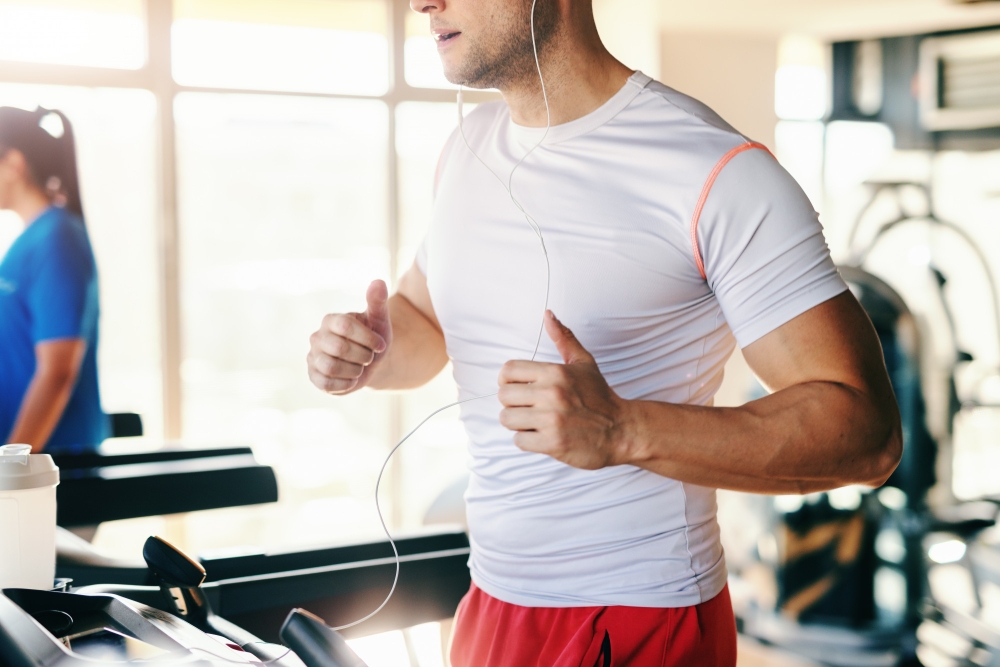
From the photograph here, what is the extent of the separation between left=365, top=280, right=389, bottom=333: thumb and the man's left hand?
36cm

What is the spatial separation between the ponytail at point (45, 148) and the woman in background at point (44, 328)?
0.02m

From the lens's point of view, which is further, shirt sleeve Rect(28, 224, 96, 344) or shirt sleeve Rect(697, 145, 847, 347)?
shirt sleeve Rect(28, 224, 96, 344)

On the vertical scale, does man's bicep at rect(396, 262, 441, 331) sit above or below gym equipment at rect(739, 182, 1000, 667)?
above

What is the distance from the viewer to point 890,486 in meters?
3.01

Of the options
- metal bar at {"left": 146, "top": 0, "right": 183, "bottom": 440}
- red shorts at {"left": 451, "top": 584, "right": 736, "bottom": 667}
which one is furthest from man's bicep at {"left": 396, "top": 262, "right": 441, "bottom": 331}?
metal bar at {"left": 146, "top": 0, "right": 183, "bottom": 440}

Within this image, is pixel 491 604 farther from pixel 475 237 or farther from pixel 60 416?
pixel 60 416

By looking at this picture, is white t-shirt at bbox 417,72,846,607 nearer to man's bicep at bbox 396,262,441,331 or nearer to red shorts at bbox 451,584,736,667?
red shorts at bbox 451,584,736,667

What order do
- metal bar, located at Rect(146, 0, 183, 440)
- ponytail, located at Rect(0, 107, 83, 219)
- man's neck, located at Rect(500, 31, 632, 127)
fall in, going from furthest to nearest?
metal bar, located at Rect(146, 0, 183, 440) < ponytail, located at Rect(0, 107, 83, 219) < man's neck, located at Rect(500, 31, 632, 127)

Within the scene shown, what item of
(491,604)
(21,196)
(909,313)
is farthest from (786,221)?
(21,196)

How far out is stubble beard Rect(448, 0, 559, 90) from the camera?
119 centimetres

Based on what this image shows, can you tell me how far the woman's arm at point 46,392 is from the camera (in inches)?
103

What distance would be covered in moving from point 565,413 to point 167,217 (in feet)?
11.0

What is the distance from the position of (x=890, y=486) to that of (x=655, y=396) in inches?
87.8

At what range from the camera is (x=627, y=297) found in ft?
3.65
